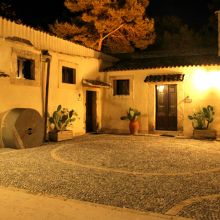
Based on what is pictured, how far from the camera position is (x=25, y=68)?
1256 cm

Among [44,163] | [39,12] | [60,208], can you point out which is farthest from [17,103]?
[39,12]

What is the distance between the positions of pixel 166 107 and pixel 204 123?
7.43 feet

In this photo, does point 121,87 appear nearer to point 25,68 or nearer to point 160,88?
point 160,88

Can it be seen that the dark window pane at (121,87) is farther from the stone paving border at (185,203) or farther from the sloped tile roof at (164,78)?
the stone paving border at (185,203)

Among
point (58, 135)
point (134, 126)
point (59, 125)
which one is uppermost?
point (59, 125)

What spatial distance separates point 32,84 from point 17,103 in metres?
1.11

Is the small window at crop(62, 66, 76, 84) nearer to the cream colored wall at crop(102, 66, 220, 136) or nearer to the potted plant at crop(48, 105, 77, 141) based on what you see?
the potted plant at crop(48, 105, 77, 141)

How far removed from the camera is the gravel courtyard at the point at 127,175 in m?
5.25

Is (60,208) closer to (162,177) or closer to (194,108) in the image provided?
(162,177)

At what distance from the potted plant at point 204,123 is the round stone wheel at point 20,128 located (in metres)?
6.97

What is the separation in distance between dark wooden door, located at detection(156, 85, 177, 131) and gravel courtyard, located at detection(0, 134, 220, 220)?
159 inches

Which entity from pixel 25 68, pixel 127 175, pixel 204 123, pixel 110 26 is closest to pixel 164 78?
pixel 204 123

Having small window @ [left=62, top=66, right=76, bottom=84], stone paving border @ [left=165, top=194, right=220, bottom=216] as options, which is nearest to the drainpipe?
small window @ [left=62, top=66, right=76, bottom=84]

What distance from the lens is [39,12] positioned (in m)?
29.7
